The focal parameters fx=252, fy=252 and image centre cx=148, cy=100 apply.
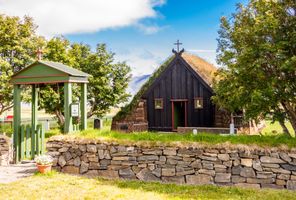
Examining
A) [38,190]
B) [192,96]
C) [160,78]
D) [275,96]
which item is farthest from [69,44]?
[275,96]

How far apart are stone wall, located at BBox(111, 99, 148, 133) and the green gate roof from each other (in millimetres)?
9030

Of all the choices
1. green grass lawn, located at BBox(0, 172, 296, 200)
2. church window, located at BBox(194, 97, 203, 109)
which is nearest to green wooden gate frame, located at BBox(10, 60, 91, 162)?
green grass lawn, located at BBox(0, 172, 296, 200)

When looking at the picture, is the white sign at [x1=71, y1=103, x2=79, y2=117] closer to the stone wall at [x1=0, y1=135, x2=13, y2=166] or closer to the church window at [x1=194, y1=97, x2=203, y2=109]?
the stone wall at [x1=0, y1=135, x2=13, y2=166]

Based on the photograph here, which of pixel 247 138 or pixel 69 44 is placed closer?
pixel 247 138

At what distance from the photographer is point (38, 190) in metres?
7.00

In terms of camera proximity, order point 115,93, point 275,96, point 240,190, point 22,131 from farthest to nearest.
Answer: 1. point 115,93
2. point 22,131
3. point 275,96
4. point 240,190

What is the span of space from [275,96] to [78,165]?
6643 mm

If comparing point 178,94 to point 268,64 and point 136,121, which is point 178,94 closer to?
point 136,121

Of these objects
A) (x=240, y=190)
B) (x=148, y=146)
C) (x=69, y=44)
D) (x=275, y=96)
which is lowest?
(x=240, y=190)

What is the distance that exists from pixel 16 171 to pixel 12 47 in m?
13.4

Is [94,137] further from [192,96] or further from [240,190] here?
[192,96]

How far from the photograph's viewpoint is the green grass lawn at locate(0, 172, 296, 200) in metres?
6.39

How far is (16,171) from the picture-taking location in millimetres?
9297

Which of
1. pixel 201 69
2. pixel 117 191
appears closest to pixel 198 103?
pixel 201 69
